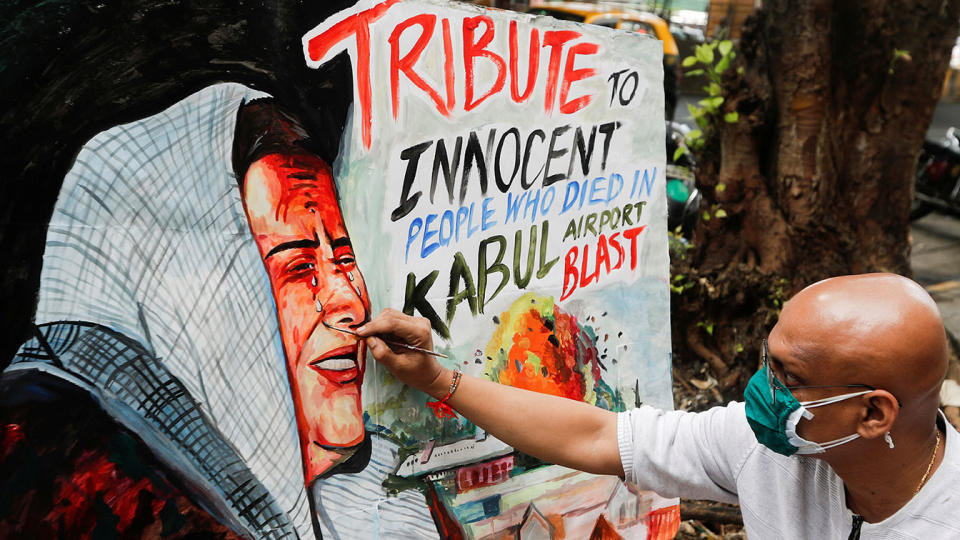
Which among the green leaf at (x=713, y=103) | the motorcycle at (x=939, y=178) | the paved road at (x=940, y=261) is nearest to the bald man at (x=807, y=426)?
the green leaf at (x=713, y=103)

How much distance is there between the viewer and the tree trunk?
3.72 meters

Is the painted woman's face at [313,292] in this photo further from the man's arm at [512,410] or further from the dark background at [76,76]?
the dark background at [76,76]

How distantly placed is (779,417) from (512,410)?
0.53m

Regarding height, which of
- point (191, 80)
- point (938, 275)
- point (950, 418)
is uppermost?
point (191, 80)

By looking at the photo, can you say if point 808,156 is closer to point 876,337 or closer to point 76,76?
point 876,337

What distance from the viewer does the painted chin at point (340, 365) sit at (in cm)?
153

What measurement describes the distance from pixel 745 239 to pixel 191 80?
3.17 metres

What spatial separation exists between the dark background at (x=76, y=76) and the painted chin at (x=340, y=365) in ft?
1.65

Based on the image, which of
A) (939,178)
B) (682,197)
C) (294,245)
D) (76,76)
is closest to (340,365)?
(294,245)

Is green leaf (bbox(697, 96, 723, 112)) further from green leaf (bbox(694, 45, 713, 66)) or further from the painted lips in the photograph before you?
the painted lips

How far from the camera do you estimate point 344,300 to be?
1561mm

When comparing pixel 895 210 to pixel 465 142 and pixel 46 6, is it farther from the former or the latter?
pixel 46 6

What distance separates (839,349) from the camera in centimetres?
146

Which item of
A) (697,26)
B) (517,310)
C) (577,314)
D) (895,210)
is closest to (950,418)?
(895,210)
